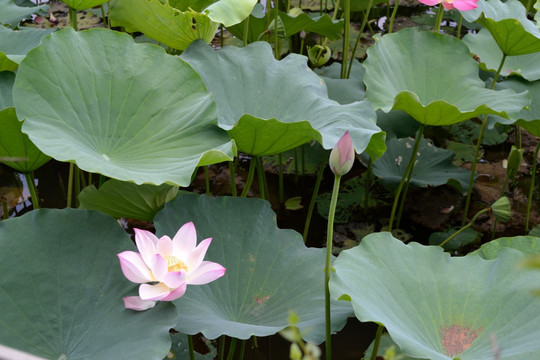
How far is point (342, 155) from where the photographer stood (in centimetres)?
105

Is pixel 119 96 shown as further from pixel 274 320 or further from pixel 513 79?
pixel 513 79

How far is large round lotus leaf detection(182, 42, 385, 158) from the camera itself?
4.98 ft

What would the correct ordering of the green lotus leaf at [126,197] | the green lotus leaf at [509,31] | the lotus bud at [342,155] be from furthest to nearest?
the green lotus leaf at [509,31]
the green lotus leaf at [126,197]
the lotus bud at [342,155]

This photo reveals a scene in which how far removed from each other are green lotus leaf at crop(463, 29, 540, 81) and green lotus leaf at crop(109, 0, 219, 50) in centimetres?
110

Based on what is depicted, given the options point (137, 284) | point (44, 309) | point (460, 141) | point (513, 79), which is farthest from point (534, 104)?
point (44, 309)

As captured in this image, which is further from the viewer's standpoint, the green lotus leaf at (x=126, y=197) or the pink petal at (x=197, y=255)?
the green lotus leaf at (x=126, y=197)

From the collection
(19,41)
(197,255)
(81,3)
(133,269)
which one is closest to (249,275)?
(197,255)

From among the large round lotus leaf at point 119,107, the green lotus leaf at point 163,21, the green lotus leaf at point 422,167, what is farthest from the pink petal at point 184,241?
the green lotus leaf at point 422,167

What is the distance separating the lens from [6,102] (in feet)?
5.09

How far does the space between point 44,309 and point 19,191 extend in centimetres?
132

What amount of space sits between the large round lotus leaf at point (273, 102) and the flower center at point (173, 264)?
38 centimetres

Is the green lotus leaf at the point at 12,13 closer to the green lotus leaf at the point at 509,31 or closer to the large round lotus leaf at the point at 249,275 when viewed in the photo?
the large round lotus leaf at the point at 249,275

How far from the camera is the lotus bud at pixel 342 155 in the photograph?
3.43 feet

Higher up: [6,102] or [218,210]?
[6,102]
